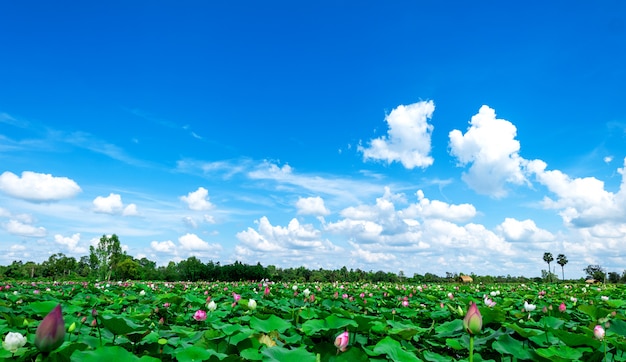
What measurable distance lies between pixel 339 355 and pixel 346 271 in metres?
27.7

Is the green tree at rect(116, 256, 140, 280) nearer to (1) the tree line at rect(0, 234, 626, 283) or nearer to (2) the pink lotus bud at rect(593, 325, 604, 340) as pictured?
(1) the tree line at rect(0, 234, 626, 283)

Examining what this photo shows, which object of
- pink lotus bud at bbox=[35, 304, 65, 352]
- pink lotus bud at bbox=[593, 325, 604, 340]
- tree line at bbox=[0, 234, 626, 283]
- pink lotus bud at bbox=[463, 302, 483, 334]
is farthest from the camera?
tree line at bbox=[0, 234, 626, 283]

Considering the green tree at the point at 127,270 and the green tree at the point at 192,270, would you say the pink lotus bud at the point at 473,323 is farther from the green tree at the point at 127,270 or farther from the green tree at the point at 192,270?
the green tree at the point at 127,270

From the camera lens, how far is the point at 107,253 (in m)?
44.3

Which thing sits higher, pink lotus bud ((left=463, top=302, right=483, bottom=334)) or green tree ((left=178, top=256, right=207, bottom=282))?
pink lotus bud ((left=463, top=302, right=483, bottom=334))

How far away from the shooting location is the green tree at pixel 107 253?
140 feet

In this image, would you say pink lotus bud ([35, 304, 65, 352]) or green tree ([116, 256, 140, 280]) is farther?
green tree ([116, 256, 140, 280])

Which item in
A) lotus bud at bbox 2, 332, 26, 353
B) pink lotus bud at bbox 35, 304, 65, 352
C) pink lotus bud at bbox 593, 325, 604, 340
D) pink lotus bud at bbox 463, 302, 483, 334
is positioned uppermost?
pink lotus bud at bbox 463, 302, 483, 334

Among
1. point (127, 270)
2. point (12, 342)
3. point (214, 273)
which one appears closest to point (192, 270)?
point (214, 273)

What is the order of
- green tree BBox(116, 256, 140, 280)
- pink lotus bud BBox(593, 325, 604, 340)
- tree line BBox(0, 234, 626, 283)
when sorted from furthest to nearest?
green tree BBox(116, 256, 140, 280), tree line BBox(0, 234, 626, 283), pink lotus bud BBox(593, 325, 604, 340)

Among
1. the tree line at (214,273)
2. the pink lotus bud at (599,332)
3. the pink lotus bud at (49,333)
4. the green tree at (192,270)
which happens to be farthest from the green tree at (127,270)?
the pink lotus bud at (599,332)

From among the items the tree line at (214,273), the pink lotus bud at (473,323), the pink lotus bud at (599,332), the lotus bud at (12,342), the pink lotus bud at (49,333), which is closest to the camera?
the pink lotus bud at (49,333)

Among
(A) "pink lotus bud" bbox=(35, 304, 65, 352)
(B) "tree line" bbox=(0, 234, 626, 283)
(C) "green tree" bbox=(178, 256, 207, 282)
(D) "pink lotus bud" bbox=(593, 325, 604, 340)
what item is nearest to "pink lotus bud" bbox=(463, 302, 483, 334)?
(D) "pink lotus bud" bbox=(593, 325, 604, 340)

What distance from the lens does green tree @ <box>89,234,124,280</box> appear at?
140 feet
